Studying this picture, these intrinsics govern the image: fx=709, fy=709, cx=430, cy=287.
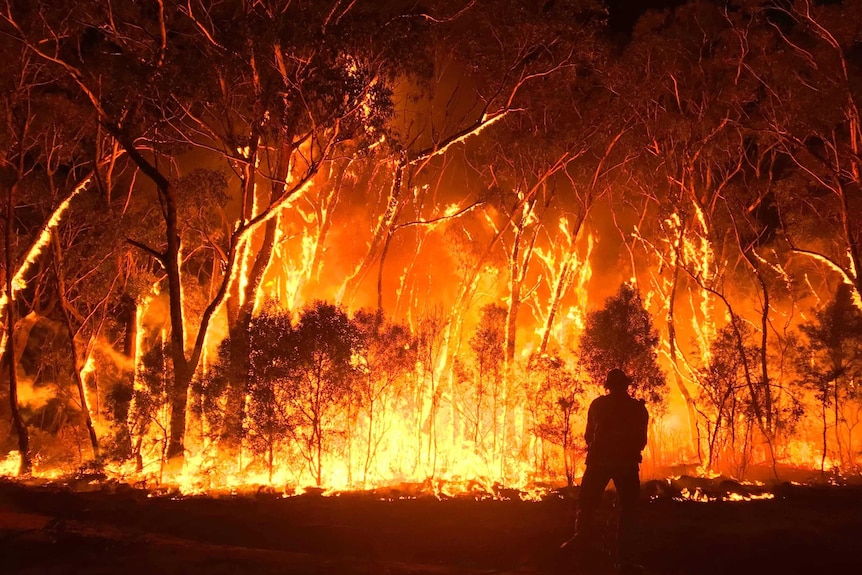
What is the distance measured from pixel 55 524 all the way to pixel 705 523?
9.51 metres

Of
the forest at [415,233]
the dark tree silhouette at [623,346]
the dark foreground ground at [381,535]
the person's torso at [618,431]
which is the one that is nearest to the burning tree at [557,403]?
the forest at [415,233]

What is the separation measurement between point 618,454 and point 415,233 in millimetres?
17466

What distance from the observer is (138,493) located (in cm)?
1309

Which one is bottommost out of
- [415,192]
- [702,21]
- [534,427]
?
[534,427]

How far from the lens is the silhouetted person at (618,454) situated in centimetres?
814

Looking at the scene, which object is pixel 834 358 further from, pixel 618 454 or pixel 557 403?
pixel 618 454

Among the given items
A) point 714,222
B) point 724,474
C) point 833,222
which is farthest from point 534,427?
point 833,222

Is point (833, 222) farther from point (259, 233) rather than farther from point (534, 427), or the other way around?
point (259, 233)

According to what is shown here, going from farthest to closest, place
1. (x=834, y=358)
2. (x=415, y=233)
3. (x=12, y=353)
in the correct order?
1. (x=415, y=233)
2. (x=12, y=353)
3. (x=834, y=358)

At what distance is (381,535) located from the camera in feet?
33.6

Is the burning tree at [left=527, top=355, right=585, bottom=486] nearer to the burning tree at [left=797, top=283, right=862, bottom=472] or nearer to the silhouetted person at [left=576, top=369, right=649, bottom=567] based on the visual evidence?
the burning tree at [left=797, top=283, right=862, bottom=472]

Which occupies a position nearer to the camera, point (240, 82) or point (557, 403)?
point (557, 403)

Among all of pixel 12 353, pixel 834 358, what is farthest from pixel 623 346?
pixel 12 353

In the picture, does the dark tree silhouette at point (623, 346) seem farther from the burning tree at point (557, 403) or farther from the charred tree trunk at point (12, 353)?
the charred tree trunk at point (12, 353)
